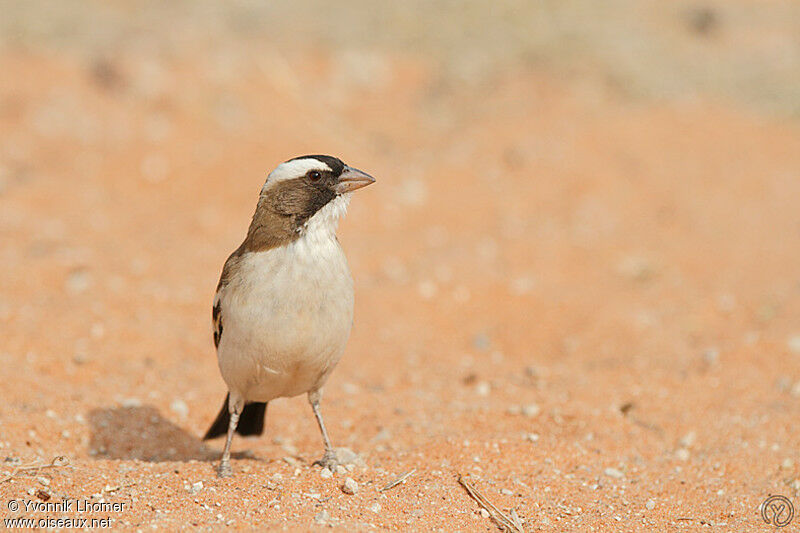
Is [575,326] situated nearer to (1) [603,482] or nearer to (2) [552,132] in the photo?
(1) [603,482]

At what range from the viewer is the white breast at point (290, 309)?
14.4 ft

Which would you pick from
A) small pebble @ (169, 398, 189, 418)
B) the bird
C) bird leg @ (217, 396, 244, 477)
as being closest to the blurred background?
small pebble @ (169, 398, 189, 418)

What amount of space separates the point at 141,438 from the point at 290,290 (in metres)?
2.22

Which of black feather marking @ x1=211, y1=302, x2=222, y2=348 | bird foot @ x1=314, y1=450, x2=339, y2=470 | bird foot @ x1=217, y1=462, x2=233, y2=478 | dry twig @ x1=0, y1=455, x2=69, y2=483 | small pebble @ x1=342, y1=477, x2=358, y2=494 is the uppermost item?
black feather marking @ x1=211, y1=302, x2=222, y2=348

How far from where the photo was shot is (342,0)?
16766mm

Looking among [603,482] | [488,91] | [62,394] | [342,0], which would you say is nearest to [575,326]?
[603,482]

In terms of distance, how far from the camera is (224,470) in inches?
183

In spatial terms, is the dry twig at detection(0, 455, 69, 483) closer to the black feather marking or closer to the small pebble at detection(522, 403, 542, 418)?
the black feather marking

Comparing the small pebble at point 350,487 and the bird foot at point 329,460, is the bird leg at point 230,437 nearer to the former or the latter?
the bird foot at point 329,460

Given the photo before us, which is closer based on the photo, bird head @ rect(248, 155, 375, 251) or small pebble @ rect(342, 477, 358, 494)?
small pebble @ rect(342, 477, 358, 494)

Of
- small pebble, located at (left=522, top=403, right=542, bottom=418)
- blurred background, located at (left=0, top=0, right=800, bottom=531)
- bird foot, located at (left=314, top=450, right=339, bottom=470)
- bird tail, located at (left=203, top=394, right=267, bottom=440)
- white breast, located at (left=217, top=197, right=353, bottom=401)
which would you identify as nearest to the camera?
white breast, located at (left=217, top=197, right=353, bottom=401)

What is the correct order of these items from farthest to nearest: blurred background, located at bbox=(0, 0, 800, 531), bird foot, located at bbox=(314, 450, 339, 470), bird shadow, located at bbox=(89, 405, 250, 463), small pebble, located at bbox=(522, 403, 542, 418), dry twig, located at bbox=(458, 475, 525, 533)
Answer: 1. small pebble, located at bbox=(522, 403, 542, 418)
2. bird shadow, located at bbox=(89, 405, 250, 463)
3. blurred background, located at bbox=(0, 0, 800, 531)
4. bird foot, located at bbox=(314, 450, 339, 470)
5. dry twig, located at bbox=(458, 475, 525, 533)

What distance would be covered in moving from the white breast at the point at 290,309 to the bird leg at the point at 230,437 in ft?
1.21

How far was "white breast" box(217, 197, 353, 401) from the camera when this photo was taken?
14.4ft
